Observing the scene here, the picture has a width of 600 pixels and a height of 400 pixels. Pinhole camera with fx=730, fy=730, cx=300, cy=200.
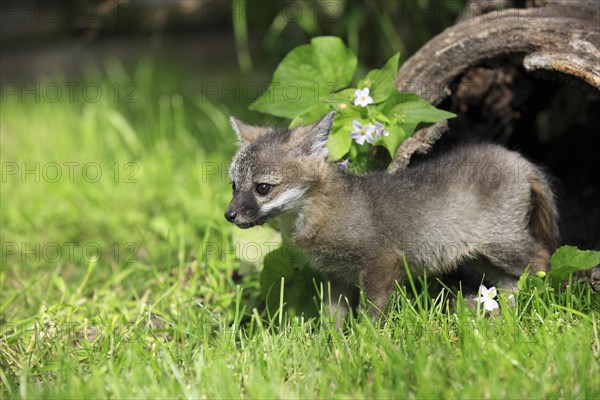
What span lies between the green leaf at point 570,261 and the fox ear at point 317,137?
44.4 inches

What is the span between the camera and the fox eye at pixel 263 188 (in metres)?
3.28

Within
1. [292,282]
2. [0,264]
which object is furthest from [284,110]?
[0,264]

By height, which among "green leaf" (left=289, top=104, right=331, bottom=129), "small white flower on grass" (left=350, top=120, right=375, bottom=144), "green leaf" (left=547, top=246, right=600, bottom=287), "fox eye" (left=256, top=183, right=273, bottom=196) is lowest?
"green leaf" (left=547, top=246, right=600, bottom=287)

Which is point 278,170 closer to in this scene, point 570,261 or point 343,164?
point 343,164

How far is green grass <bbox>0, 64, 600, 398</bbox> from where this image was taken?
2.54 metres

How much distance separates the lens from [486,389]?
2.40m

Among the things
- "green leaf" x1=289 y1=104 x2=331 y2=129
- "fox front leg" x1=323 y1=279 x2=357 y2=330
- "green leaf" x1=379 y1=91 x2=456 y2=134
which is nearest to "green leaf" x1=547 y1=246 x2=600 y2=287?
"green leaf" x1=379 y1=91 x2=456 y2=134

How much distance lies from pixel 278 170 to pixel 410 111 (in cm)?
74

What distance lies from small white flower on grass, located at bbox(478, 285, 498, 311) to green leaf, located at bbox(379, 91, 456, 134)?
83 centimetres

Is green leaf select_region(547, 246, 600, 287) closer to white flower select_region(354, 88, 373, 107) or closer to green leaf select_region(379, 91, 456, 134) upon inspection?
green leaf select_region(379, 91, 456, 134)

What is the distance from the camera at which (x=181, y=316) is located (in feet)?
11.9

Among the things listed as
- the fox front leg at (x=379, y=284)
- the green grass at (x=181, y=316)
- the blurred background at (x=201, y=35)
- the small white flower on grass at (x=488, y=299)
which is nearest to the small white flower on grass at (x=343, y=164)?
the fox front leg at (x=379, y=284)

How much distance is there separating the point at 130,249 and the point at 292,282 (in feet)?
4.76

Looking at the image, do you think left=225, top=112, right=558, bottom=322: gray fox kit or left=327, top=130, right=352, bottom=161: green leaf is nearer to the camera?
left=225, top=112, right=558, bottom=322: gray fox kit
